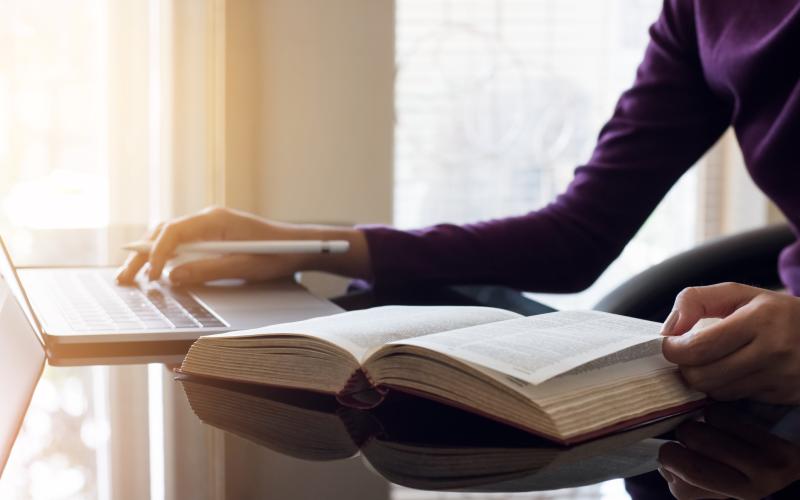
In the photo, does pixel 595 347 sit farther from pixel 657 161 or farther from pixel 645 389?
pixel 657 161

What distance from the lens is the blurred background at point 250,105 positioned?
1670mm

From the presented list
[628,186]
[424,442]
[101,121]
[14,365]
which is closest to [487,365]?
[424,442]

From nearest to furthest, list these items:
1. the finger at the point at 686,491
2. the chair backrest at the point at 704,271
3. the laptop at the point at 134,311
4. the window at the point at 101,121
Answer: the finger at the point at 686,491
the laptop at the point at 134,311
the chair backrest at the point at 704,271
the window at the point at 101,121

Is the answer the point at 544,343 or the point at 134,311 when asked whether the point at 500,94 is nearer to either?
the point at 134,311

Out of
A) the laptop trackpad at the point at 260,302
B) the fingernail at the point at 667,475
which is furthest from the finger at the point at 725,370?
the laptop trackpad at the point at 260,302

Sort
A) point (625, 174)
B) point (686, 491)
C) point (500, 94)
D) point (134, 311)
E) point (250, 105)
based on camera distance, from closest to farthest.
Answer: point (686, 491) → point (134, 311) → point (625, 174) → point (250, 105) → point (500, 94)

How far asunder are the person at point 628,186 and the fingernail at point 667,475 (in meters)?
0.63

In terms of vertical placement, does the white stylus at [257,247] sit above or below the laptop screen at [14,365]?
above

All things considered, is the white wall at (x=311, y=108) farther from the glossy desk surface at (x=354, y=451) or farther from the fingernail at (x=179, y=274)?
the glossy desk surface at (x=354, y=451)

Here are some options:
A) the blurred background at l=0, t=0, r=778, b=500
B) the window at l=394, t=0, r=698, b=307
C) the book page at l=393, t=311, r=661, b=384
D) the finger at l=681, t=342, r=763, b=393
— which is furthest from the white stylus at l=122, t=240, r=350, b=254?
the window at l=394, t=0, r=698, b=307

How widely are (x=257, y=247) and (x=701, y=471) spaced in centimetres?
64

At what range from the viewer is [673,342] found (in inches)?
22.3

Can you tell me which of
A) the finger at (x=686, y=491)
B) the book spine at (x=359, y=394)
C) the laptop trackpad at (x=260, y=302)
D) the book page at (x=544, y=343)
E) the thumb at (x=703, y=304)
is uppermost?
the thumb at (x=703, y=304)

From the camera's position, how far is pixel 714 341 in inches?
21.7
